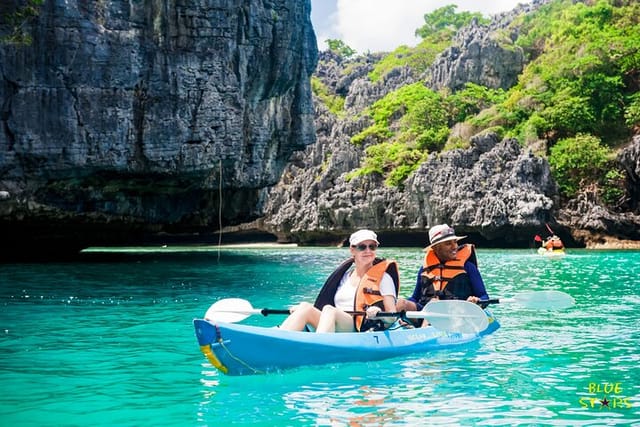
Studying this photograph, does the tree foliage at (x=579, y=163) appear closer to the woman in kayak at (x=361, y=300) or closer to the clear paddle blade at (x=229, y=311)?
the woman in kayak at (x=361, y=300)

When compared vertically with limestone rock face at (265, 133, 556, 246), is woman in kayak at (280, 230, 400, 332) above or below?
below

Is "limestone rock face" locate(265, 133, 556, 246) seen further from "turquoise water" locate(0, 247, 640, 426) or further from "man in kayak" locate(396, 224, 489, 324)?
"man in kayak" locate(396, 224, 489, 324)

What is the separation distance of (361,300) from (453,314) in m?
1.10

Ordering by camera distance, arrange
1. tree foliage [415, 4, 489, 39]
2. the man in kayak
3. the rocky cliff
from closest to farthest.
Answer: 1. the man in kayak
2. the rocky cliff
3. tree foliage [415, 4, 489, 39]

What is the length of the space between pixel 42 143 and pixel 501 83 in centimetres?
4402

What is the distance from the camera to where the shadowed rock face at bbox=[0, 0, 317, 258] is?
21562mm

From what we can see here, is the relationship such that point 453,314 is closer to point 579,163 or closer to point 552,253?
point 552,253

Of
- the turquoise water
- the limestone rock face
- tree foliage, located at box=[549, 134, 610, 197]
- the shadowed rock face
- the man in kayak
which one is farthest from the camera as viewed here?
tree foliage, located at box=[549, 134, 610, 197]

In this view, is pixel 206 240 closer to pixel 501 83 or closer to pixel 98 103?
pixel 501 83

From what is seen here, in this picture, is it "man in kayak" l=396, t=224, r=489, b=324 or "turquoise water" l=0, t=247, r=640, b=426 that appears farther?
"man in kayak" l=396, t=224, r=489, b=324

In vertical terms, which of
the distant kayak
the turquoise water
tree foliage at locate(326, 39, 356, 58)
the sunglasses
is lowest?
the turquoise water

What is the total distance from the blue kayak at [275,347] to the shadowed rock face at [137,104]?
17.0 meters

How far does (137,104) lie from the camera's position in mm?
23562

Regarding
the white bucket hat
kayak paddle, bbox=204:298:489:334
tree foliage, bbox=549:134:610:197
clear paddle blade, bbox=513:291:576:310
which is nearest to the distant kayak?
tree foliage, bbox=549:134:610:197
